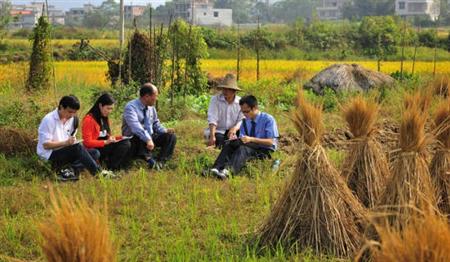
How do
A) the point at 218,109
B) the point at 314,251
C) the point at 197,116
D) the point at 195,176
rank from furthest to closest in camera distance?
1. the point at 197,116
2. the point at 218,109
3. the point at 195,176
4. the point at 314,251

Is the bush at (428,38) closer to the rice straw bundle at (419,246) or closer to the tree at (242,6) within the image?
the rice straw bundle at (419,246)

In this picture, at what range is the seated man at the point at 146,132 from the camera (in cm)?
842

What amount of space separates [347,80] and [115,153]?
27.4ft

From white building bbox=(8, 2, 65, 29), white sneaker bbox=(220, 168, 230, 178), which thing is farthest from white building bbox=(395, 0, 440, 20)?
white sneaker bbox=(220, 168, 230, 178)

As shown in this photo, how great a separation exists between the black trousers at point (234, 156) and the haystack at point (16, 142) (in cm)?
243

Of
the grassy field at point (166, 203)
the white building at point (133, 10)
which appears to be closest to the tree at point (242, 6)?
the white building at point (133, 10)

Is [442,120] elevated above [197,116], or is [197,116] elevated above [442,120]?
[442,120]

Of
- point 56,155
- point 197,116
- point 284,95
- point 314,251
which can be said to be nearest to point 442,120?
point 314,251

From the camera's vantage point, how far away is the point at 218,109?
9.09 meters

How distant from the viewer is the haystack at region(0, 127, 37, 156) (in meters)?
8.82

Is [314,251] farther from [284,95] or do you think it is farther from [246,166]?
[284,95]

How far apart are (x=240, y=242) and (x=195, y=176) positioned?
2310mm

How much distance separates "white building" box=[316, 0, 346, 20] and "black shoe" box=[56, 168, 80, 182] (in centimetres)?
10398

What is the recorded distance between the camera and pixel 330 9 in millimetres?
112812
